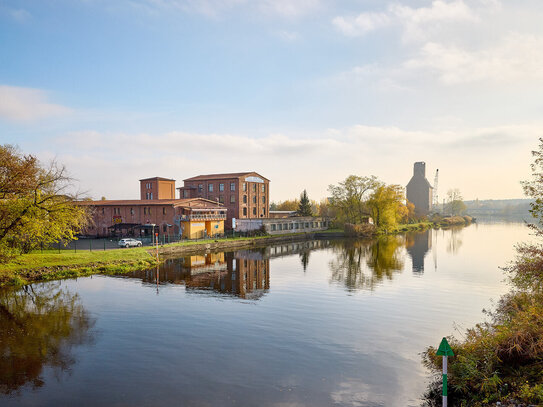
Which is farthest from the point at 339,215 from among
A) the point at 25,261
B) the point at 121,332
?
the point at 121,332

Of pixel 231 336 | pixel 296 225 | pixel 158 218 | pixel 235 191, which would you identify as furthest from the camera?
pixel 296 225

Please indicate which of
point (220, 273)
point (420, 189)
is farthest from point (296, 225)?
point (420, 189)

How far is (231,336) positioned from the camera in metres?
15.8

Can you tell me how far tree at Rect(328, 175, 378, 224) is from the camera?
80.8 metres

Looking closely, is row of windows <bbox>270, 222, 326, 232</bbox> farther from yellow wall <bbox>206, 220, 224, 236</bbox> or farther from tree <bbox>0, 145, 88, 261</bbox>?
tree <bbox>0, 145, 88, 261</bbox>

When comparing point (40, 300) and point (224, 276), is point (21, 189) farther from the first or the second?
point (224, 276)

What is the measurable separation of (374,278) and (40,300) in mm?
25355

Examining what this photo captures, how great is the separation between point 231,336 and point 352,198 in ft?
225

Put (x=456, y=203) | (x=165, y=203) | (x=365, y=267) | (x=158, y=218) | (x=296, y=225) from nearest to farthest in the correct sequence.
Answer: (x=365, y=267)
(x=165, y=203)
(x=158, y=218)
(x=296, y=225)
(x=456, y=203)

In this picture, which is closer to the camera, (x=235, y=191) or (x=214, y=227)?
(x=214, y=227)

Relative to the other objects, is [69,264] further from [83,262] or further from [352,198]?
[352,198]

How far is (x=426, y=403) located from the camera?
10.5 m

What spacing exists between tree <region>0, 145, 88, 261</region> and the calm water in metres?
5.20

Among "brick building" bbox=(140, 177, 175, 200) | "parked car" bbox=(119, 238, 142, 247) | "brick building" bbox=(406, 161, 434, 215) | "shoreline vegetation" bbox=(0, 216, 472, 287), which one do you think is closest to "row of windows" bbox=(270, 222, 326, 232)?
"shoreline vegetation" bbox=(0, 216, 472, 287)
